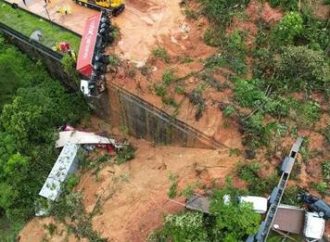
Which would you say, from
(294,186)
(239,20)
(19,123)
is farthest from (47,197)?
(239,20)

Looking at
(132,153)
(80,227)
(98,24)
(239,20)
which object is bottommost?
(80,227)

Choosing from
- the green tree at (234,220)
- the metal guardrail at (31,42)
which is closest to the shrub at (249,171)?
the green tree at (234,220)

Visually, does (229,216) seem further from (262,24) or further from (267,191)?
(262,24)

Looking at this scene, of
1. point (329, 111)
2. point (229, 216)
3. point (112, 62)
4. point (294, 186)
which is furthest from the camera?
point (112, 62)

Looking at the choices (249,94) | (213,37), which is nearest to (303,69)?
(249,94)

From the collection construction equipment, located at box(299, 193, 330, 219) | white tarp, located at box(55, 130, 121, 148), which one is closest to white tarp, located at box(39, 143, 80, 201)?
white tarp, located at box(55, 130, 121, 148)

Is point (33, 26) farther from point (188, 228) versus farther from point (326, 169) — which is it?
point (326, 169)

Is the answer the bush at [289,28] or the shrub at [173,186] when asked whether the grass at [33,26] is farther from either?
the bush at [289,28]
